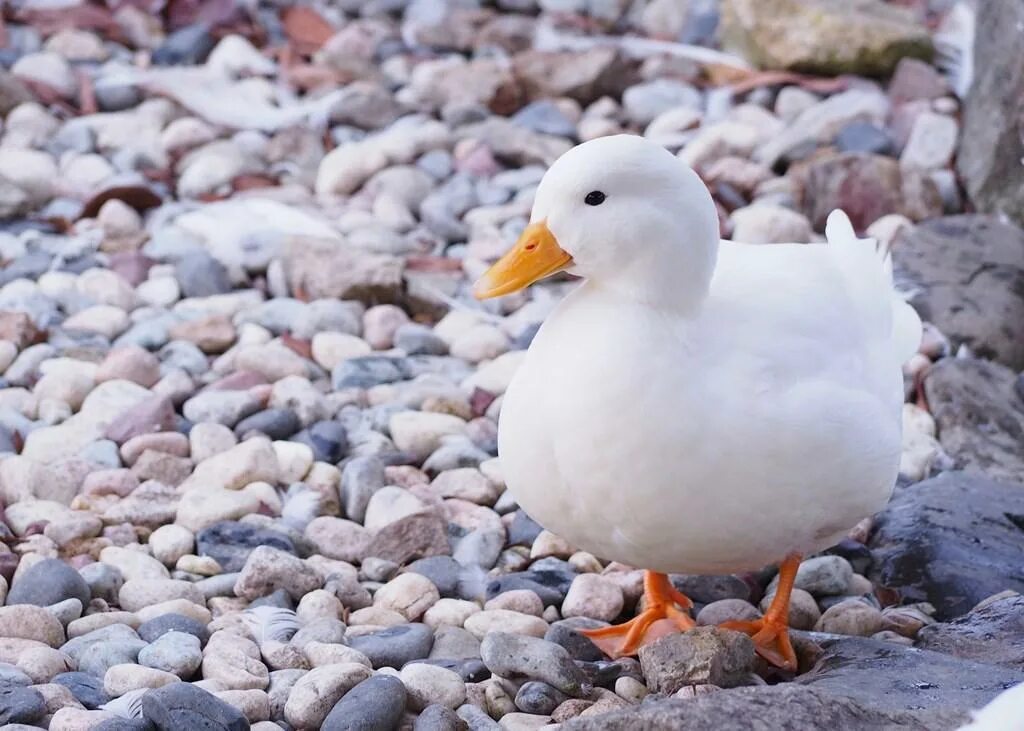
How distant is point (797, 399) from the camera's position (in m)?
3.23

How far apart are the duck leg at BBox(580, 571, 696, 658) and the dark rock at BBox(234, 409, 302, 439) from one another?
1421 millimetres

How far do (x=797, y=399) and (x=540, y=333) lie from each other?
603mm

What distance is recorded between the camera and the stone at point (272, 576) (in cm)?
375

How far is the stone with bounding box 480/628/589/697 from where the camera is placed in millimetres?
3275

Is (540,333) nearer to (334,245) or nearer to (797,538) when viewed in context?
(797,538)

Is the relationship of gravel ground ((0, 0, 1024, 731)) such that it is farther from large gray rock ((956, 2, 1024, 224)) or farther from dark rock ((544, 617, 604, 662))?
large gray rock ((956, 2, 1024, 224))

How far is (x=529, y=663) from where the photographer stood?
3.28 metres

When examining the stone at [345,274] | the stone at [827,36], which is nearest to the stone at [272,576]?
the stone at [345,274]

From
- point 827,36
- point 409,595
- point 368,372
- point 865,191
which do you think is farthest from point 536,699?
point 827,36

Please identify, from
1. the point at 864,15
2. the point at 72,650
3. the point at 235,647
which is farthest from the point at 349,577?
the point at 864,15

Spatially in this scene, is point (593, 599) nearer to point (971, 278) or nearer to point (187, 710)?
point (187, 710)

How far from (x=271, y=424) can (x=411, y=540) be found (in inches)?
33.2

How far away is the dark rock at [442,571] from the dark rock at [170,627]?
2.07 ft

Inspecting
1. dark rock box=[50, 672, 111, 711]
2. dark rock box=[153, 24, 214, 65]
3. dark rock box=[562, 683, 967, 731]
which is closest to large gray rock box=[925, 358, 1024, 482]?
dark rock box=[562, 683, 967, 731]
